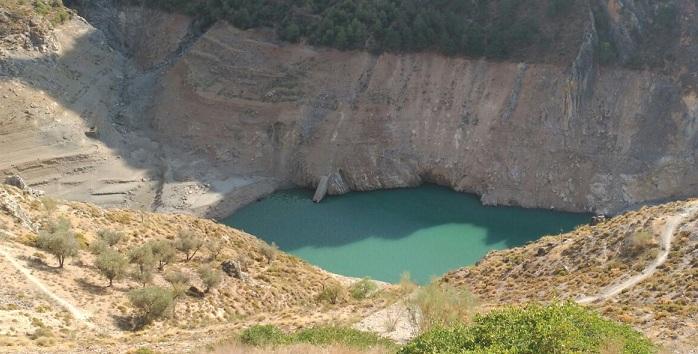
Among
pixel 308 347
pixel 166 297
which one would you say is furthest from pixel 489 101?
pixel 308 347

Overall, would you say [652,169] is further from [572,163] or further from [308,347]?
[308,347]

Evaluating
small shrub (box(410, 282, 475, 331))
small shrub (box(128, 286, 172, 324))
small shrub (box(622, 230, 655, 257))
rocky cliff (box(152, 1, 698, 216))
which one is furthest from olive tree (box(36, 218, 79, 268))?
rocky cliff (box(152, 1, 698, 216))

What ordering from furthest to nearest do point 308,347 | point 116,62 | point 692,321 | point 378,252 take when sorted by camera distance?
point 116,62
point 378,252
point 692,321
point 308,347

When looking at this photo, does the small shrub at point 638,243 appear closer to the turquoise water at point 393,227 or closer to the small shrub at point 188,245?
the turquoise water at point 393,227

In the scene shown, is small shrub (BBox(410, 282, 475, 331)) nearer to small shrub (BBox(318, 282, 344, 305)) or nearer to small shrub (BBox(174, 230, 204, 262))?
small shrub (BBox(318, 282, 344, 305))

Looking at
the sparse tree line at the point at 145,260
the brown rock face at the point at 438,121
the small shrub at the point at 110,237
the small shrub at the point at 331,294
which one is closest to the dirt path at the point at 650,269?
the small shrub at the point at 331,294

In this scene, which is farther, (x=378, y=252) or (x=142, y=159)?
(x=142, y=159)
